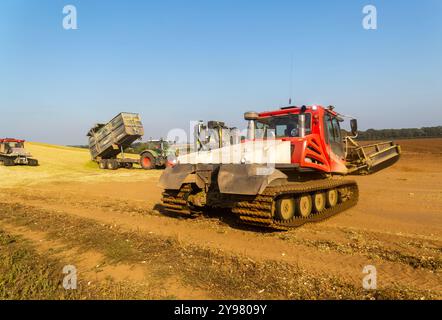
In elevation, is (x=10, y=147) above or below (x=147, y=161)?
above

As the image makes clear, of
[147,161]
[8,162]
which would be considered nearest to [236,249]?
[147,161]

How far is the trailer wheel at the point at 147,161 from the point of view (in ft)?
77.3

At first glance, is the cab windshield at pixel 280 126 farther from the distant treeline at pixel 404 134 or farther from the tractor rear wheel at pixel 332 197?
the distant treeline at pixel 404 134

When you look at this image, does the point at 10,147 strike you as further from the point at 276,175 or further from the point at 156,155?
the point at 276,175

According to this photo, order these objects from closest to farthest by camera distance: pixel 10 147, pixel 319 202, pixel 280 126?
pixel 319 202, pixel 280 126, pixel 10 147

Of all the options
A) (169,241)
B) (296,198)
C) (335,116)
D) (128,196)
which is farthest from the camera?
(128,196)

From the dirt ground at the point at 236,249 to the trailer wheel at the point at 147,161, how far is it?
12626 mm

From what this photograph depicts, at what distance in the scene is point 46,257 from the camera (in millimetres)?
5559

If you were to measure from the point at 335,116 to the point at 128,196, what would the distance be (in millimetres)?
7666

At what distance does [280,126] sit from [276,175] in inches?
90.1

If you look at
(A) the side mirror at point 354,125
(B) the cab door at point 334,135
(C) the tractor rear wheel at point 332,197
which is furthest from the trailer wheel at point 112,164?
(A) the side mirror at point 354,125

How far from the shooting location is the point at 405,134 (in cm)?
5094
